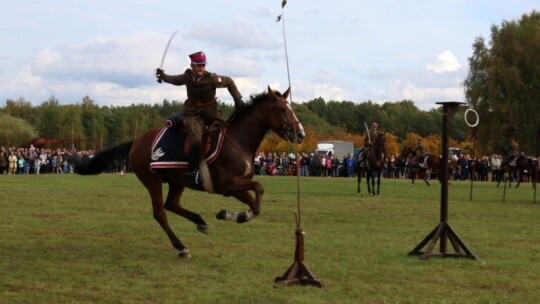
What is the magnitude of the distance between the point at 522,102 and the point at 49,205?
2073 inches

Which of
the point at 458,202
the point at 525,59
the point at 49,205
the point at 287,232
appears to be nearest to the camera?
the point at 287,232

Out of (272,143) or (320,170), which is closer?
(320,170)

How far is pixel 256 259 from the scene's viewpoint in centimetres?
1223

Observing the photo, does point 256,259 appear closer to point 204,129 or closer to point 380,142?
point 204,129

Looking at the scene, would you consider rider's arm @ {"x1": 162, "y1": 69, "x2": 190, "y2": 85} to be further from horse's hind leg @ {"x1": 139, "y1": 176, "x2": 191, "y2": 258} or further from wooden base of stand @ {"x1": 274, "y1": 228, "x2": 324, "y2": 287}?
wooden base of stand @ {"x1": 274, "y1": 228, "x2": 324, "y2": 287}

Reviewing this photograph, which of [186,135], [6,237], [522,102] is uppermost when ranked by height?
[522,102]

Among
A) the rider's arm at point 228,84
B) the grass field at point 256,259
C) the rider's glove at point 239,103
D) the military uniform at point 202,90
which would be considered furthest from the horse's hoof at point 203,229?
the rider's arm at point 228,84

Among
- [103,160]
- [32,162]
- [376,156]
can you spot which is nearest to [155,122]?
[32,162]

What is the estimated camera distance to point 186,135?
1289cm

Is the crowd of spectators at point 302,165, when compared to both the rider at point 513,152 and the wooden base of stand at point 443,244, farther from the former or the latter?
the wooden base of stand at point 443,244

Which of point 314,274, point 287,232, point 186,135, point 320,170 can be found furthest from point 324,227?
point 320,170

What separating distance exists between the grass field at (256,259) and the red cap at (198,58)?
3.22 metres

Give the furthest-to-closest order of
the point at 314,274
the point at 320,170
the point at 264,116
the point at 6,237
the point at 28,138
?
the point at 28,138 < the point at 320,170 < the point at 6,237 < the point at 264,116 < the point at 314,274

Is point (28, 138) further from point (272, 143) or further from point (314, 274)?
point (314, 274)
